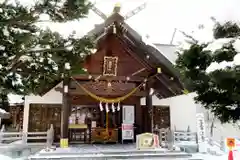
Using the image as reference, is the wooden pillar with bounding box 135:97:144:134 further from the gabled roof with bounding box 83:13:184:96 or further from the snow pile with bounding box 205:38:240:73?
the snow pile with bounding box 205:38:240:73

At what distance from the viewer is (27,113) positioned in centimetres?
1269

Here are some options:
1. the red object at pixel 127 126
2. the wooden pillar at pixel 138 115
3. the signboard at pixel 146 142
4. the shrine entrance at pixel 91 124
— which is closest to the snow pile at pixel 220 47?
the signboard at pixel 146 142

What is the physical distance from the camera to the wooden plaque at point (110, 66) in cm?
1027

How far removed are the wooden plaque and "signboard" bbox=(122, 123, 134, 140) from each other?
3234mm

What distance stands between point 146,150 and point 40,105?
6774 millimetres

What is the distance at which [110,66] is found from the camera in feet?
34.2

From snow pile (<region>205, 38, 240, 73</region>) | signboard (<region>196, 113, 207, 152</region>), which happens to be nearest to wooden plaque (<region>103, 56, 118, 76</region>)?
signboard (<region>196, 113, 207, 152</region>)

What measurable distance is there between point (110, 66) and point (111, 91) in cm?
147

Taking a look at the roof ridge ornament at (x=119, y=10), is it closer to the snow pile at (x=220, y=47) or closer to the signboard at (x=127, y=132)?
the signboard at (x=127, y=132)

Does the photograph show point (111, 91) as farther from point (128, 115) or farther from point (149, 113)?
point (128, 115)

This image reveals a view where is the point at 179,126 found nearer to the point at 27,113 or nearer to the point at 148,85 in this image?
the point at 148,85

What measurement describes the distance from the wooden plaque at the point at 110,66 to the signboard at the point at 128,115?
3190mm

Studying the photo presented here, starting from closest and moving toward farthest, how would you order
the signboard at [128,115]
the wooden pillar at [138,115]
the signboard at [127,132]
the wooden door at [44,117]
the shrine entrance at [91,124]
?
the signboard at [127,132] < the shrine entrance at [91,124] < the wooden door at [44,117] < the signboard at [128,115] < the wooden pillar at [138,115]

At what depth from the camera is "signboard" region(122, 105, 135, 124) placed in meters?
13.0
